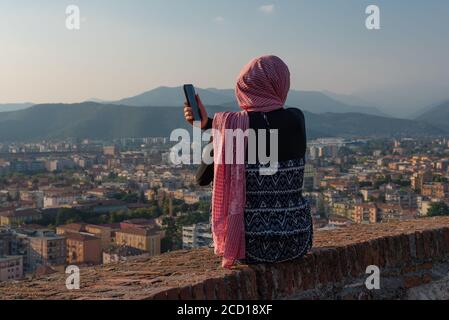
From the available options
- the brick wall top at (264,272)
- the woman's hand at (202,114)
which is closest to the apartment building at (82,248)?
the brick wall top at (264,272)

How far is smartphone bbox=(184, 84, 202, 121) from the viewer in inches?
77.4

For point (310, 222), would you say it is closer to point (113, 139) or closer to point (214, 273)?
point (214, 273)

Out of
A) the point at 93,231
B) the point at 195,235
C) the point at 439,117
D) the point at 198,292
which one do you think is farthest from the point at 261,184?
the point at 439,117

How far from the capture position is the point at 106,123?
240ft

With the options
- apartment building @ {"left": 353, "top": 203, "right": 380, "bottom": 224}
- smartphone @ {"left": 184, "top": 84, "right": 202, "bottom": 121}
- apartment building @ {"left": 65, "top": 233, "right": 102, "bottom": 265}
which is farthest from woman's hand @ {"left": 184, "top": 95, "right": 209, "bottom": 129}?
apartment building @ {"left": 353, "top": 203, "right": 380, "bottom": 224}

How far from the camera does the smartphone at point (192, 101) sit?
196 centimetres

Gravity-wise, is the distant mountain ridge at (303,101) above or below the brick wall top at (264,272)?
above

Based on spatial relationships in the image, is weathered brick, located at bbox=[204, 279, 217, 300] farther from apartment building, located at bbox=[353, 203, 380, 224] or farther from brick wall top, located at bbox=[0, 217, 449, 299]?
apartment building, located at bbox=[353, 203, 380, 224]

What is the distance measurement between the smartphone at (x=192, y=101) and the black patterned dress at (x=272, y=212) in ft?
0.76

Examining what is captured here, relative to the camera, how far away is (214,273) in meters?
1.88

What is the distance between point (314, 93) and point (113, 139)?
2945 cm

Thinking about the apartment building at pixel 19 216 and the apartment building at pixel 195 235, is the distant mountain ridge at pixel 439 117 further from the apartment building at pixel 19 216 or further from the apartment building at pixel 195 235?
the apartment building at pixel 195 235

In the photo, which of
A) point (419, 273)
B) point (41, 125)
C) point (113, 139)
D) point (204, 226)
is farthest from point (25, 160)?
point (419, 273)
